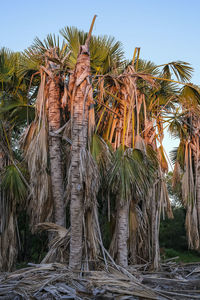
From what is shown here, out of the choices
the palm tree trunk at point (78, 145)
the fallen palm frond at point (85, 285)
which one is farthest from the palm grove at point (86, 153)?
the fallen palm frond at point (85, 285)

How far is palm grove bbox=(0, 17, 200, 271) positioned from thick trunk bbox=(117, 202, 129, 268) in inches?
0.9

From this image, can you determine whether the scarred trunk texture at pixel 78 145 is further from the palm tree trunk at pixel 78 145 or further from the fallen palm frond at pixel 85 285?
the fallen palm frond at pixel 85 285

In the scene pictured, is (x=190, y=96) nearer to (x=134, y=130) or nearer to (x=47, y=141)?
(x=134, y=130)

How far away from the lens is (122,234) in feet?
24.1

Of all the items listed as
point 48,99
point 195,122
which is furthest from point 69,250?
point 195,122

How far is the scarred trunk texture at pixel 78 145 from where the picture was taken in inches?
246

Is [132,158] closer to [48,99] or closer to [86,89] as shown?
[86,89]

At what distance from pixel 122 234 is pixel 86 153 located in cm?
217

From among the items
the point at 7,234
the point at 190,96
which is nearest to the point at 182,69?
the point at 190,96

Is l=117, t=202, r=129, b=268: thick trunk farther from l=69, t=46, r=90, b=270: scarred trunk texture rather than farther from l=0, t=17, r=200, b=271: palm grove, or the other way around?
l=69, t=46, r=90, b=270: scarred trunk texture

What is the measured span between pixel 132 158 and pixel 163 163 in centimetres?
315

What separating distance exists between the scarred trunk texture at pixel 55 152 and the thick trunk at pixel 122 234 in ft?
4.28

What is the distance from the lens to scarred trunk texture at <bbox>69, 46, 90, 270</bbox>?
6.25m

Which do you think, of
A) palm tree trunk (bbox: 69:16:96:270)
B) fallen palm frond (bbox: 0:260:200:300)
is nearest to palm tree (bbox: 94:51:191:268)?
palm tree trunk (bbox: 69:16:96:270)
